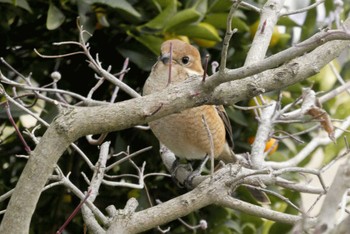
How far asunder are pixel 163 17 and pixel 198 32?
26 centimetres

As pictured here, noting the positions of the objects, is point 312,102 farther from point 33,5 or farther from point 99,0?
point 33,5

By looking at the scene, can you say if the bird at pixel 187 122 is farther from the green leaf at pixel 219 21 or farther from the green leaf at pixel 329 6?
the green leaf at pixel 329 6

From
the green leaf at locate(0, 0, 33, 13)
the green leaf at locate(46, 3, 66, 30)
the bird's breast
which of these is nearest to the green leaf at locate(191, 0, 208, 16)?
the bird's breast

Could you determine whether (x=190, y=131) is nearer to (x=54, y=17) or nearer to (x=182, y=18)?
(x=182, y=18)

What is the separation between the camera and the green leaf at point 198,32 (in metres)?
3.75

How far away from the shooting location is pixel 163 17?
363 cm

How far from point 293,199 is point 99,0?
143 cm

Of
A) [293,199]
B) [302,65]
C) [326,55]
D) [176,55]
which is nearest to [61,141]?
[302,65]

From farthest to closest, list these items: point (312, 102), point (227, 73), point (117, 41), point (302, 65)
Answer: point (117, 41)
point (312, 102)
point (302, 65)
point (227, 73)

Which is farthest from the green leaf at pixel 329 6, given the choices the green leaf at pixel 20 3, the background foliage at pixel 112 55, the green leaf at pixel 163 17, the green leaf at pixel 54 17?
the green leaf at pixel 20 3

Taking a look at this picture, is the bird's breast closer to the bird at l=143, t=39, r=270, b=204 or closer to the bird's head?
the bird at l=143, t=39, r=270, b=204

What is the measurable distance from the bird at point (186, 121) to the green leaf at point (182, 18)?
0.31 ft

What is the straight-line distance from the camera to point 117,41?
3.88 metres

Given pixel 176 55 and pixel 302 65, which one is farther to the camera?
pixel 176 55
